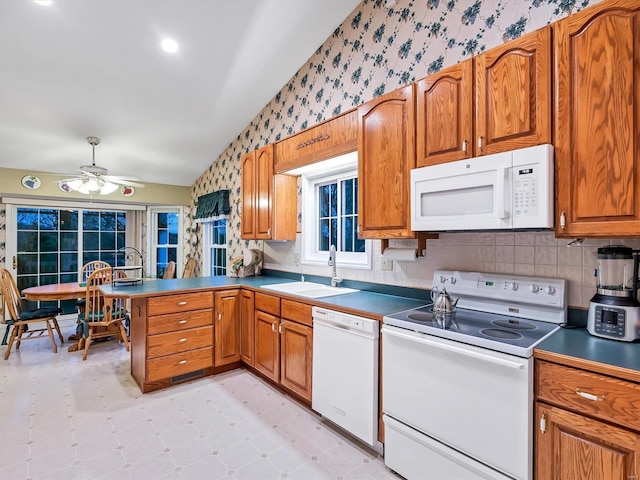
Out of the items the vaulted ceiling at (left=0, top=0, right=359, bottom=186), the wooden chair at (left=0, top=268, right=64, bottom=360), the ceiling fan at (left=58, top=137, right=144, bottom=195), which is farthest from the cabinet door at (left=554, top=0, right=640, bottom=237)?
the wooden chair at (left=0, top=268, right=64, bottom=360)

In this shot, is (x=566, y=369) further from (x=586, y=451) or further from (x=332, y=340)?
(x=332, y=340)

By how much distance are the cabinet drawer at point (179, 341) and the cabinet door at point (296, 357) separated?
0.80m

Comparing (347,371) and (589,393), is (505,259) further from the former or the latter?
(347,371)

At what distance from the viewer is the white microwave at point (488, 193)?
1457 millimetres

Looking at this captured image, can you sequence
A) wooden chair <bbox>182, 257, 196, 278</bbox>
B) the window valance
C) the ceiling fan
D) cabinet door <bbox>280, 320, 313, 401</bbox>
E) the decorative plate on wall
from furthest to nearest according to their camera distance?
wooden chair <bbox>182, 257, 196, 278</bbox> → the window valance → the decorative plate on wall → the ceiling fan → cabinet door <bbox>280, 320, 313, 401</bbox>

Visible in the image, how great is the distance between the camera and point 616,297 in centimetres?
143

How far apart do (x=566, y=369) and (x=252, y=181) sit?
10.0 ft

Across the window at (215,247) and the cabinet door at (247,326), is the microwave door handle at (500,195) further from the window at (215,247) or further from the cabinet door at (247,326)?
the window at (215,247)

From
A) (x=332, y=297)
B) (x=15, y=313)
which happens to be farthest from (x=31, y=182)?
(x=332, y=297)

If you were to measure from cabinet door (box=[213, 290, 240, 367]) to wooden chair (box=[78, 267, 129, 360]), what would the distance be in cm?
128

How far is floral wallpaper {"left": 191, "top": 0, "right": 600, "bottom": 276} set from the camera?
76.8 inches

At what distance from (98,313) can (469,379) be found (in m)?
3.69

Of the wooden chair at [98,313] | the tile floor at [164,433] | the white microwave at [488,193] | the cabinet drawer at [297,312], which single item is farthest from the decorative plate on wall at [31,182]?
the white microwave at [488,193]

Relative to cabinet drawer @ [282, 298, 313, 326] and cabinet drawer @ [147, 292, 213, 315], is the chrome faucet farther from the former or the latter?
cabinet drawer @ [147, 292, 213, 315]
